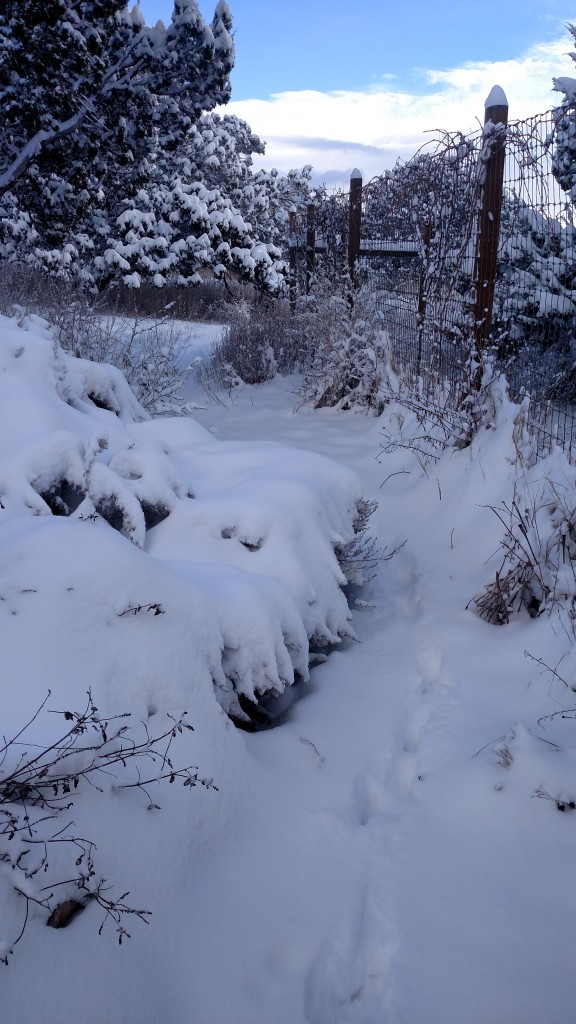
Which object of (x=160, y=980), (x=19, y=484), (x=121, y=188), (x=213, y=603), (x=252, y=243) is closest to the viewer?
(x=160, y=980)

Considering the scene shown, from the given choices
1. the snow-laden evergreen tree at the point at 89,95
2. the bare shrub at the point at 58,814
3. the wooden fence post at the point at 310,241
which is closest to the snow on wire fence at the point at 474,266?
the wooden fence post at the point at 310,241

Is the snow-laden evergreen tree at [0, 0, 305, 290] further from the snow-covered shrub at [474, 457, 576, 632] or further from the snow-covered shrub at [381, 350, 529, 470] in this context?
the snow-covered shrub at [474, 457, 576, 632]

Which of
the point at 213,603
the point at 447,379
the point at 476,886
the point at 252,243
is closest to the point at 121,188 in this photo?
the point at 252,243

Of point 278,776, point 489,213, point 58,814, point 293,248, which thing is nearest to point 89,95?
point 293,248

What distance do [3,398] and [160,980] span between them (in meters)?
2.53

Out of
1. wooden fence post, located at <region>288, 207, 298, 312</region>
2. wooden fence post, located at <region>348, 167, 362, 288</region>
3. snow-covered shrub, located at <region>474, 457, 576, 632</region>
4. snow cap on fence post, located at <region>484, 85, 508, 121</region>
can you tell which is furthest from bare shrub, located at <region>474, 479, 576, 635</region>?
wooden fence post, located at <region>288, 207, 298, 312</region>

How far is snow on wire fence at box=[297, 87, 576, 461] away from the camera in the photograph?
470 cm

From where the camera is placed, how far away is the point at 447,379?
586 cm

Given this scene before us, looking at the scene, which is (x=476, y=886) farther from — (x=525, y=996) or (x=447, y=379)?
(x=447, y=379)

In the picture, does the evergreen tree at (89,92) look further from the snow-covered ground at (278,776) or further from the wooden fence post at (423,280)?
the snow-covered ground at (278,776)

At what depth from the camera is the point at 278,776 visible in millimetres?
2277

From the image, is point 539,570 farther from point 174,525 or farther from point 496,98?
point 496,98

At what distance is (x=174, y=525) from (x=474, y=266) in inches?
123

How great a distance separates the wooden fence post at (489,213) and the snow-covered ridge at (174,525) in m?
1.88
